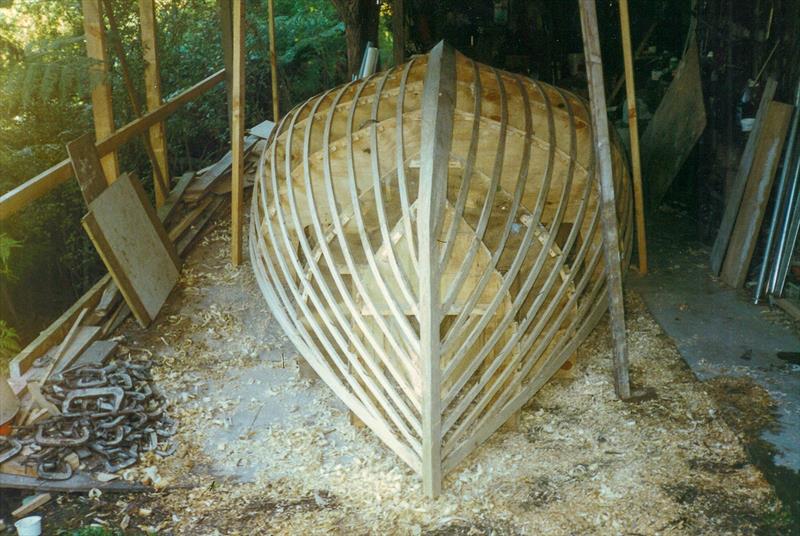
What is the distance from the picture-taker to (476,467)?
3580mm

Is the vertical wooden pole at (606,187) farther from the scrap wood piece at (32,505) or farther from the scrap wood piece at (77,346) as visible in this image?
the scrap wood piece at (77,346)

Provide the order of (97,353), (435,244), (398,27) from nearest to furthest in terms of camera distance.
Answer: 1. (435,244)
2. (97,353)
3. (398,27)

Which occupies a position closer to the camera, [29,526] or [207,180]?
[29,526]

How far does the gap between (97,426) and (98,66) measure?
244 cm

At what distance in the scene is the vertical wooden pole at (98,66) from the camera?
4.89 metres

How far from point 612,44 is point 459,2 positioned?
2084mm

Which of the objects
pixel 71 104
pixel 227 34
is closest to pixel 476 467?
pixel 71 104

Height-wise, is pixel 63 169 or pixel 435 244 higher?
pixel 435 244

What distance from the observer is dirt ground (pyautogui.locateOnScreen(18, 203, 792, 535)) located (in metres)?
3.22

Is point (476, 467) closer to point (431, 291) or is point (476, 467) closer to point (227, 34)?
point (431, 291)

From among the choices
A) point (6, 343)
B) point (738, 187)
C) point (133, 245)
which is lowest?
point (6, 343)

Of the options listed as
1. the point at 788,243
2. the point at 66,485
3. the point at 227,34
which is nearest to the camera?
the point at 66,485

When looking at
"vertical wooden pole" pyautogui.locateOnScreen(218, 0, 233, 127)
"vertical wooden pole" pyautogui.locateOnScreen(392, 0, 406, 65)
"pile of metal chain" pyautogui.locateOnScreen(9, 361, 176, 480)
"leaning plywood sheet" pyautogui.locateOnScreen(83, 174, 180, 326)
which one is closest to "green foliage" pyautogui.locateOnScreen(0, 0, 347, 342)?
"leaning plywood sheet" pyautogui.locateOnScreen(83, 174, 180, 326)

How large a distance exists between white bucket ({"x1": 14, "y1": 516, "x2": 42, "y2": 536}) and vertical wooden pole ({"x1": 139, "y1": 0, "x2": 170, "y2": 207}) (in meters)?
3.65
